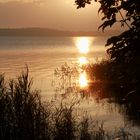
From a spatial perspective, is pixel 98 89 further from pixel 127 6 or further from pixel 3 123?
pixel 127 6

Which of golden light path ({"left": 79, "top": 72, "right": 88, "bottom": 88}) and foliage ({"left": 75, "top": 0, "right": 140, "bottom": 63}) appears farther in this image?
golden light path ({"left": 79, "top": 72, "right": 88, "bottom": 88})

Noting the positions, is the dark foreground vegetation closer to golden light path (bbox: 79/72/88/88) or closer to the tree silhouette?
the tree silhouette

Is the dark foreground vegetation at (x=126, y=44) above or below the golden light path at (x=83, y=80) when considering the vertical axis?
below

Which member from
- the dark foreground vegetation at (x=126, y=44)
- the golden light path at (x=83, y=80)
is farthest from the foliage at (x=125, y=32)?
the golden light path at (x=83, y=80)

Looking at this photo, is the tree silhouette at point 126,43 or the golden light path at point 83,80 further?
the golden light path at point 83,80

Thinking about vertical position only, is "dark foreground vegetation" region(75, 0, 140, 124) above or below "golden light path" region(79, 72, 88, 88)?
below

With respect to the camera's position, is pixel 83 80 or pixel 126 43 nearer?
pixel 126 43

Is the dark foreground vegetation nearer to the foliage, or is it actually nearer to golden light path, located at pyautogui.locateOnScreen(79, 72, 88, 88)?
the foliage

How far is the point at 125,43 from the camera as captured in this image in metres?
4.60

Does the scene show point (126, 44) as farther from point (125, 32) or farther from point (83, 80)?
point (83, 80)

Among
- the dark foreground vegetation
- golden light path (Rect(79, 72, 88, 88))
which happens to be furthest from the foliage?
golden light path (Rect(79, 72, 88, 88))

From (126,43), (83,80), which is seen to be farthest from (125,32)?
(83,80)

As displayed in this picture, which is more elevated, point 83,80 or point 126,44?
point 83,80

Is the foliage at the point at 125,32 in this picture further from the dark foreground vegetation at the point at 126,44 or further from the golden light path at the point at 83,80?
the golden light path at the point at 83,80
